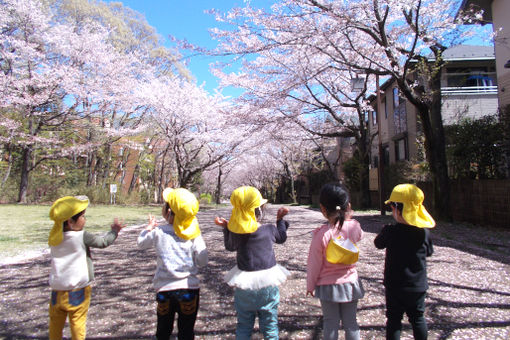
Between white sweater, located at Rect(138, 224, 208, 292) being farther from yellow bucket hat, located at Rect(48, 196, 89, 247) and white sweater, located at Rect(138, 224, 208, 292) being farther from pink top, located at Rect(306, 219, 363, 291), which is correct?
pink top, located at Rect(306, 219, 363, 291)

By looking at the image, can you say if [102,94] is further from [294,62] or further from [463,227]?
[463,227]

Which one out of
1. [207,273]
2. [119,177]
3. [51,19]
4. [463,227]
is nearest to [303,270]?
[207,273]

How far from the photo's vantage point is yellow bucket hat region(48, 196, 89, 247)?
232cm

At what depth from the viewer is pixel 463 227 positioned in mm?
8398

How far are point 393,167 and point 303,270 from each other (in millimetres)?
11953

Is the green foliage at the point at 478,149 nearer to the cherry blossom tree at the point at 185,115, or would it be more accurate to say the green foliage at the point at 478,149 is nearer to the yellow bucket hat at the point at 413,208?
the yellow bucket hat at the point at 413,208

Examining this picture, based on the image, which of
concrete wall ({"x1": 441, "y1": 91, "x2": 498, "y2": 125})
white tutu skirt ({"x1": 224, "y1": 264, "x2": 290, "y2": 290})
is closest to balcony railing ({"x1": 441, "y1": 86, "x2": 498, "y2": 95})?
concrete wall ({"x1": 441, "y1": 91, "x2": 498, "y2": 125})

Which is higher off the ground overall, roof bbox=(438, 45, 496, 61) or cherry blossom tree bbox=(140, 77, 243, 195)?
roof bbox=(438, 45, 496, 61)

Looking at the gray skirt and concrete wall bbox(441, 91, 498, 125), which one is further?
concrete wall bbox(441, 91, 498, 125)

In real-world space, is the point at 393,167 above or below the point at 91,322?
above

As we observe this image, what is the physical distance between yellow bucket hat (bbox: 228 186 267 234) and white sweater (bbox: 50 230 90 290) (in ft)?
3.82

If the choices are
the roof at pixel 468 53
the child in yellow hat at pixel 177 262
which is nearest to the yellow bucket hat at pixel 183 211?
the child in yellow hat at pixel 177 262

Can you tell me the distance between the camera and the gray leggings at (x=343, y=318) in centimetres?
215

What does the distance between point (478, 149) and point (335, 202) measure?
347 inches
